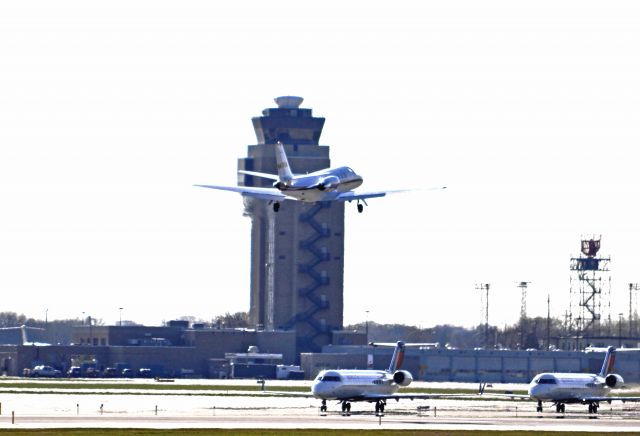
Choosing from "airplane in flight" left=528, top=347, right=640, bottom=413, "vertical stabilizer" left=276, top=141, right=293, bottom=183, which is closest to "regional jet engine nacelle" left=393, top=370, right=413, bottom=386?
"airplane in flight" left=528, top=347, right=640, bottom=413

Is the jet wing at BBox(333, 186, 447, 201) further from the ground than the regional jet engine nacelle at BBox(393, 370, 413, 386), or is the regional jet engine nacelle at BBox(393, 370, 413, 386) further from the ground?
the jet wing at BBox(333, 186, 447, 201)

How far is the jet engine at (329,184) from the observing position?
406ft

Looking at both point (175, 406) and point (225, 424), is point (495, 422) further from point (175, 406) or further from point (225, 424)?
point (175, 406)

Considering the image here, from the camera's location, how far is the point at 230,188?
134 meters

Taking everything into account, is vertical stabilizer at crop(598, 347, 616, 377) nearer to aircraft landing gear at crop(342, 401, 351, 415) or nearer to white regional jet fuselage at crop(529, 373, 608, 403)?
white regional jet fuselage at crop(529, 373, 608, 403)

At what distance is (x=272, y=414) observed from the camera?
124 meters

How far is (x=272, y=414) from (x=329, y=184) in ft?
61.7

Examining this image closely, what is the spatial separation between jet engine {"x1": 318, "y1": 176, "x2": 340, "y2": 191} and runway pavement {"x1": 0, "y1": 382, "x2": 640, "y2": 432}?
18.0 meters

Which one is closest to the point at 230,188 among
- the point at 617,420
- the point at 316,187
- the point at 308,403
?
the point at 316,187

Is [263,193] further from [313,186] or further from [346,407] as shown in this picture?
[346,407]

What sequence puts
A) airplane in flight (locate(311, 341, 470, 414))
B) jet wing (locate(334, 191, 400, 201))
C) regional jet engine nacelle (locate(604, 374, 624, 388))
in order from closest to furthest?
airplane in flight (locate(311, 341, 470, 414)) → jet wing (locate(334, 191, 400, 201)) → regional jet engine nacelle (locate(604, 374, 624, 388))

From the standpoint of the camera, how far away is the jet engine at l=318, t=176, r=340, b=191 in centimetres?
12375

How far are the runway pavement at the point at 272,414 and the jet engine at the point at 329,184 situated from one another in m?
18.0

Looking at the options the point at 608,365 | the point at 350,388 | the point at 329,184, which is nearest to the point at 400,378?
the point at 350,388
